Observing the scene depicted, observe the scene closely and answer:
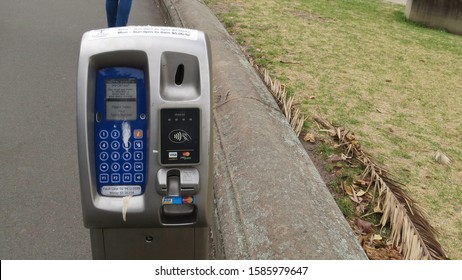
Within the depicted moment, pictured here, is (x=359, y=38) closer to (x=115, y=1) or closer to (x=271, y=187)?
(x=115, y=1)

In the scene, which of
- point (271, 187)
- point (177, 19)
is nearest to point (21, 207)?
point (271, 187)

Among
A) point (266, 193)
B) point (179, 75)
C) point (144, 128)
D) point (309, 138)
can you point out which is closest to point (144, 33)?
point (179, 75)

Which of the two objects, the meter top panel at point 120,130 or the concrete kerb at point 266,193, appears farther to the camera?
the concrete kerb at point 266,193

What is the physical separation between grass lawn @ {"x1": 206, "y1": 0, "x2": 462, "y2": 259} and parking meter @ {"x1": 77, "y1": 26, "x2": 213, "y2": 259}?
159 centimetres

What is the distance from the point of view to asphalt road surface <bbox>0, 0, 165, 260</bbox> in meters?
3.04

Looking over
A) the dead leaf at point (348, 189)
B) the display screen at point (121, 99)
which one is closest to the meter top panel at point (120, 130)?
the display screen at point (121, 99)

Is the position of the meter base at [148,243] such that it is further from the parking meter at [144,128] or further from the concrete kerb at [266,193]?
the concrete kerb at [266,193]

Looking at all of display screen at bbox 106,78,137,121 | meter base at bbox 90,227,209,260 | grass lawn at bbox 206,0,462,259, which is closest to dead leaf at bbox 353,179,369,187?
grass lawn at bbox 206,0,462,259

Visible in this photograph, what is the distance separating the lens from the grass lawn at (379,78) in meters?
3.62

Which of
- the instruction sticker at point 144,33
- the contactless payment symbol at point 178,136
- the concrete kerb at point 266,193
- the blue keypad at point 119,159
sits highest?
the instruction sticker at point 144,33

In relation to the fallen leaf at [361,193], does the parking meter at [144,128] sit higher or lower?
higher

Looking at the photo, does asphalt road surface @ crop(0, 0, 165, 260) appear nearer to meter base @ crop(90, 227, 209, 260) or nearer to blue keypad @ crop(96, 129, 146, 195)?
meter base @ crop(90, 227, 209, 260)

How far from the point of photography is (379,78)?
5617mm

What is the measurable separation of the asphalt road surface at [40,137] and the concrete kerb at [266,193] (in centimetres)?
88
